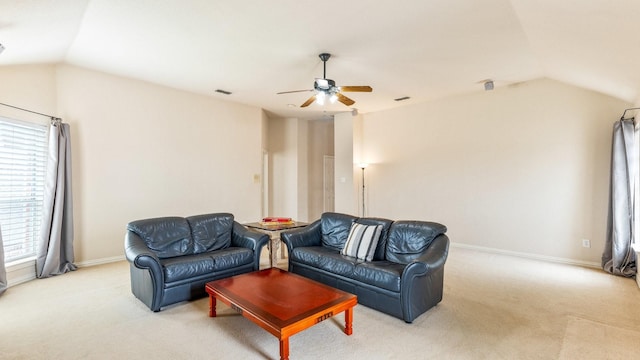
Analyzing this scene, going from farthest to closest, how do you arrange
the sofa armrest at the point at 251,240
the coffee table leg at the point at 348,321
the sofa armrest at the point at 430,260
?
1. the sofa armrest at the point at 251,240
2. the sofa armrest at the point at 430,260
3. the coffee table leg at the point at 348,321

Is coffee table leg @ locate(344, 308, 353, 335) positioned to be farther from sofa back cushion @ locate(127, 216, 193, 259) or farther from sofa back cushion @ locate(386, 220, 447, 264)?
sofa back cushion @ locate(127, 216, 193, 259)

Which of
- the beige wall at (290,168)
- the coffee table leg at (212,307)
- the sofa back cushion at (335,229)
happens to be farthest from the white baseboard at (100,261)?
the beige wall at (290,168)

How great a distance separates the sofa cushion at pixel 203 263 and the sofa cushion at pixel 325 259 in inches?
23.8

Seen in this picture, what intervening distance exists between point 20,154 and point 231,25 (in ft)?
10.3

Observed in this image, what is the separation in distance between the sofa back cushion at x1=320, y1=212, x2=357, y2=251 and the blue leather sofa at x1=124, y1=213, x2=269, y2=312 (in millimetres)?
796

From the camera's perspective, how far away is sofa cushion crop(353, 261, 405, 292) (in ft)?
9.32

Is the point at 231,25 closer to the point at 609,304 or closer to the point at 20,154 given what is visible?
the point at 20,154

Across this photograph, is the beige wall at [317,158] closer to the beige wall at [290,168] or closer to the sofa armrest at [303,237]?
the beige wall at [290,168]

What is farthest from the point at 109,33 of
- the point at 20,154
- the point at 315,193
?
the point at 315,193

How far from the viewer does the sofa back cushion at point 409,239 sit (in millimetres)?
3345

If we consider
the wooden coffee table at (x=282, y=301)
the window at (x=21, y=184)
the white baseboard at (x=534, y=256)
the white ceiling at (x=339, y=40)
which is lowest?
the white baseboard at (x=534, y=256)

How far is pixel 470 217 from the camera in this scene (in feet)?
18.8

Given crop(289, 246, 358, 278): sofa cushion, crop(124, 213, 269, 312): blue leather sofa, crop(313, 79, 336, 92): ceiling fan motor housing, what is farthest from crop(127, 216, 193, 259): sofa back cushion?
crop(313, 79, 336, 92): ceiling fan motor housing

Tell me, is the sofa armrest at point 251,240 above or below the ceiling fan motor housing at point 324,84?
below
